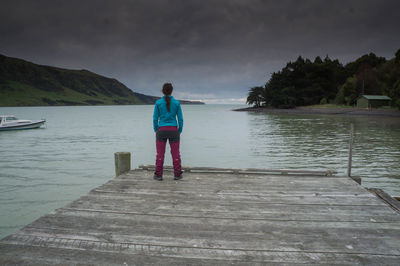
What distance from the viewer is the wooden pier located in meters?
2.77

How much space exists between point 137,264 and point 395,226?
145 inches

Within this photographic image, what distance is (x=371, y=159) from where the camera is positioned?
14.8 m

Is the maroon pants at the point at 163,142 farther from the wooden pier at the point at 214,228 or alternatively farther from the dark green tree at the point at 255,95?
the dark green tree at the point at 255,95

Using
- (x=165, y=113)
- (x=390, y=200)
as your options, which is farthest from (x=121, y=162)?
(x=390, y=200)

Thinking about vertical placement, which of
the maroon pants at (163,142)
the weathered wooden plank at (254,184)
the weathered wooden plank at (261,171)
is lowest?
the weathered wooden plank at (254,184)

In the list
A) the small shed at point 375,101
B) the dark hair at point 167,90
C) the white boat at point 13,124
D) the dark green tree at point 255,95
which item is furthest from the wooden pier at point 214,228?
the dark green tree at point 255,95

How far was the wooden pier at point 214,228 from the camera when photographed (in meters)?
2.77

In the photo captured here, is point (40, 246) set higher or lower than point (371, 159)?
higher

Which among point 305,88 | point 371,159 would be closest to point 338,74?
point 305,88

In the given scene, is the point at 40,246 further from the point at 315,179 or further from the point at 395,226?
the point at 315,179

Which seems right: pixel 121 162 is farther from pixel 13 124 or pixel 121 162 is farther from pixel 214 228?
pixel 13 124

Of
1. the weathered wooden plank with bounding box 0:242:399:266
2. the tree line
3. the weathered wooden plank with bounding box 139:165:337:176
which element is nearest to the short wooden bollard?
the weathered wooden plank with bounding box 139:165:337:176

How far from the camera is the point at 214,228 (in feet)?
11.4

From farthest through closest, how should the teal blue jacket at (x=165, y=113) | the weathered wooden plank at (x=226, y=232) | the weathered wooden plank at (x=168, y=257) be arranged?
the teal blue jacket at (x=165, y=113) < the weathered wooden plank at (x=226, y=232) < the weathered wooden plank at (x=168, y=257)
